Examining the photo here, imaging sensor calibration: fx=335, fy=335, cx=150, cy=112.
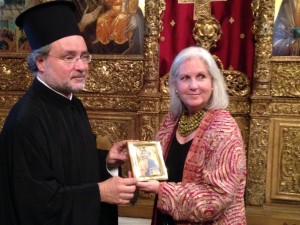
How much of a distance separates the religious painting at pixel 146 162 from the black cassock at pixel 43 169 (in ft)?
0.83

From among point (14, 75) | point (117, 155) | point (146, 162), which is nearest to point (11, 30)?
point (14, 75)

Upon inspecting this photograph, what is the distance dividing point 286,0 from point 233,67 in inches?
39.1

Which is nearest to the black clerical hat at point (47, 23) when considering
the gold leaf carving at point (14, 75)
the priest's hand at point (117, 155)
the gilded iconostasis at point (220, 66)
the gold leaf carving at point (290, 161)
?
the priest's hand at point (117, 155)

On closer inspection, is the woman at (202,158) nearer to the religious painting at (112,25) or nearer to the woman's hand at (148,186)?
the woman's hand at (148,186)

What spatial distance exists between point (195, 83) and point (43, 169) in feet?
3.16

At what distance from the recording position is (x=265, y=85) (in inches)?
158

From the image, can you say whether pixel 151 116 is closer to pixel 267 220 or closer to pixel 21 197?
pixel 267 220

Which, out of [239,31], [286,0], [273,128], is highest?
[286,0]

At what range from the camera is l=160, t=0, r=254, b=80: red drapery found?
165 inches

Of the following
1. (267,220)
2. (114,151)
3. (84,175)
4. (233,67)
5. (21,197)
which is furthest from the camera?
(233,67)

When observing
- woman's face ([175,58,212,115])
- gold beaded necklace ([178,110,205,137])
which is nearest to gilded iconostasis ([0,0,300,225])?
gold beaded necklace ([178,110,205,137])

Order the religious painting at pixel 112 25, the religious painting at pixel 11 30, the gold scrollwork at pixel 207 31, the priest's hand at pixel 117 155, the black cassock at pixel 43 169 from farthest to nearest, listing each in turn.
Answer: the religious painting at pixel 11 30
the religious painting at pixel 112 25
the gold scrollwork at pixel 207 31
the priest's hand at pixel 117 155
the black cassock at pixel 43 169

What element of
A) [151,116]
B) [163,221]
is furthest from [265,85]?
[163,221]

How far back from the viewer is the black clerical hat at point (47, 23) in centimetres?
189
